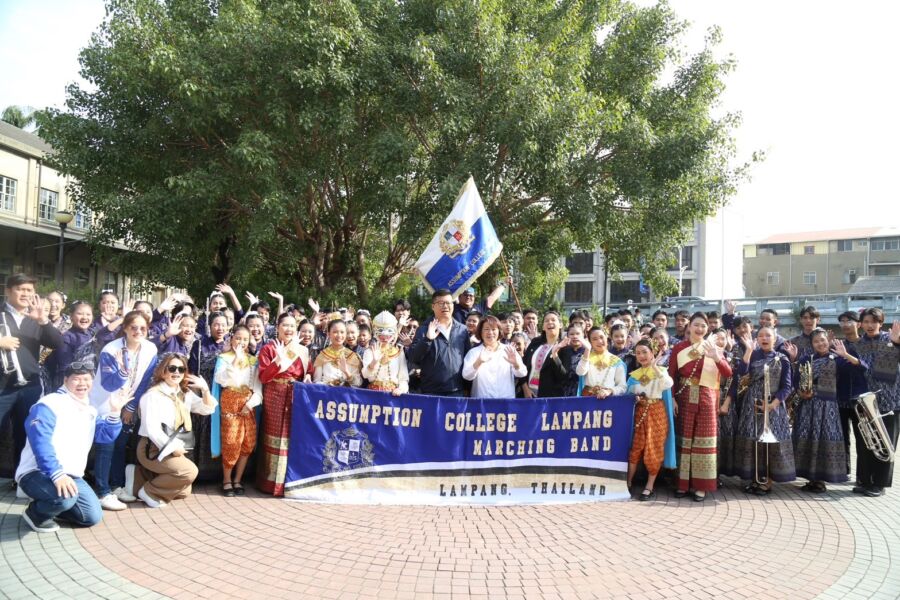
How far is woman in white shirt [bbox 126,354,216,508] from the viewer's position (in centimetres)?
561

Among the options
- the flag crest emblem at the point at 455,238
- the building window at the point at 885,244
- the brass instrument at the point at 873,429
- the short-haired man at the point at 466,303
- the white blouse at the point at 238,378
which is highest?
the building window at the point at 885,244

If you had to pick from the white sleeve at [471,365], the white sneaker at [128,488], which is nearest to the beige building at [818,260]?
the white sleeve at [471,365]

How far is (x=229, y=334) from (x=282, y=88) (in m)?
7.15

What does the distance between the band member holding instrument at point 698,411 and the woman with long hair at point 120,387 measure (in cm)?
552

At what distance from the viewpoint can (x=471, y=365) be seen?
21.1 feet

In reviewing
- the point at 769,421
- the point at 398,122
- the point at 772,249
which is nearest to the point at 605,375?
the point at 769,421

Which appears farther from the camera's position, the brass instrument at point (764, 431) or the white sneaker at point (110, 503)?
the brass instrument at point (764, 431)

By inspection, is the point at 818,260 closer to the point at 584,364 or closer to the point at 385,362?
the point at 584,364

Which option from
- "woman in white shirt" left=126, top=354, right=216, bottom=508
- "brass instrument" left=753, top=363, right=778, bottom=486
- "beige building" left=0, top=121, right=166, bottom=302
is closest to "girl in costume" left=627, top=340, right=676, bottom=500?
"brass instrument" left=753, top=363, right=778, bottom=486

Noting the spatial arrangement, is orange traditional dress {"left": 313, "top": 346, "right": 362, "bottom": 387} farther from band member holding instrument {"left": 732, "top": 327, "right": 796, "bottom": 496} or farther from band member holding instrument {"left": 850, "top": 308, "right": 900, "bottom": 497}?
band member holding instrument {"left": 850, "top": 308, "right": 900, "bottom": 497}

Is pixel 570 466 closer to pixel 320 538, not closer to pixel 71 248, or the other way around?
pixel 320 538

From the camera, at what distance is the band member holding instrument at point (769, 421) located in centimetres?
674

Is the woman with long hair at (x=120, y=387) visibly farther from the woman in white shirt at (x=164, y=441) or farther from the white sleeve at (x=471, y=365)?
the white sleeve at (x=471, y=365)

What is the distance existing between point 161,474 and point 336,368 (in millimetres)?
1912
